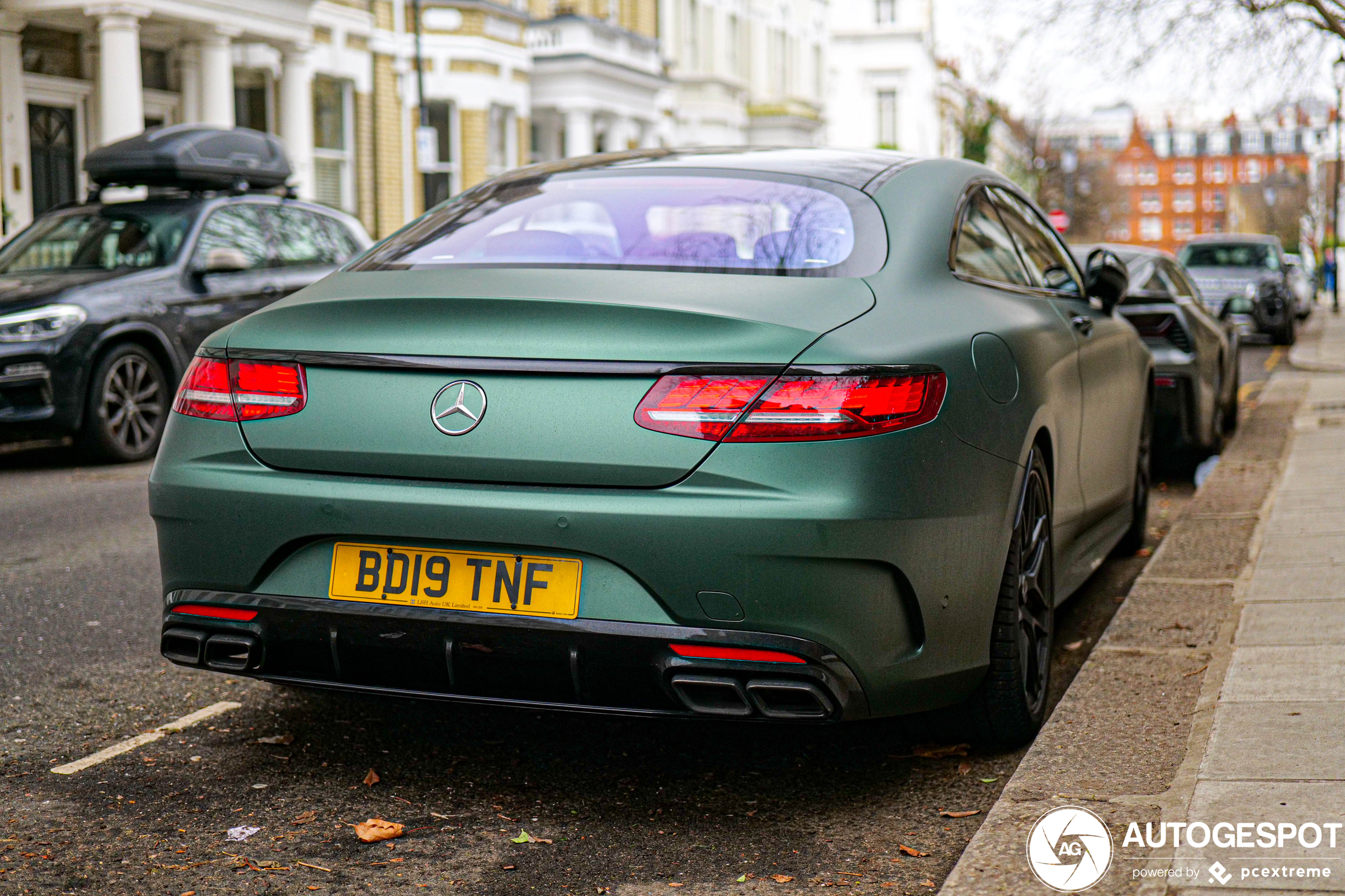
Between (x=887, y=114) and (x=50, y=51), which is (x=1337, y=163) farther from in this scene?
(x=887, y=114)

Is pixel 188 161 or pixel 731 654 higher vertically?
pixel 188 161

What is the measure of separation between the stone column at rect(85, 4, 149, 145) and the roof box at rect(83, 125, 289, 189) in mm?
8078

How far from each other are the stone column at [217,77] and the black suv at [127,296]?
1115cm

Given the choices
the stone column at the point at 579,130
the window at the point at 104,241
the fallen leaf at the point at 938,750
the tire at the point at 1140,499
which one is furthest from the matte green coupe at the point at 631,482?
the stone column at the point at 579,130

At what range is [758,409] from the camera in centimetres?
302

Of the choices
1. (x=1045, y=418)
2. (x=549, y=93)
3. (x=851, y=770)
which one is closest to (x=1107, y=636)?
(x=1045, y=418)

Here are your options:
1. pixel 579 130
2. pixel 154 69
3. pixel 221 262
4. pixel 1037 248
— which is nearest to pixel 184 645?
pixel 1037 248

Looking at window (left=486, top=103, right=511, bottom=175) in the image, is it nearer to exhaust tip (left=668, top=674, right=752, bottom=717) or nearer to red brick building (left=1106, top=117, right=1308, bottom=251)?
exhaust tip (left=668, top=674, right=752, bottom=717)

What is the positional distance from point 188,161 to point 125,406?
93.3 inches

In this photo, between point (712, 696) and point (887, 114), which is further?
Answer: point (887, 114)

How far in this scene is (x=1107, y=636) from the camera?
4.67 m

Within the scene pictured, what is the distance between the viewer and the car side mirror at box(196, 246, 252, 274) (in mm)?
10297

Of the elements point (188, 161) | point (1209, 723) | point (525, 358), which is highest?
point (188, 161)

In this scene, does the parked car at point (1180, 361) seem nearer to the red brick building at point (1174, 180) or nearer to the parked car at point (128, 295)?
the parked car at point (128, 295)
